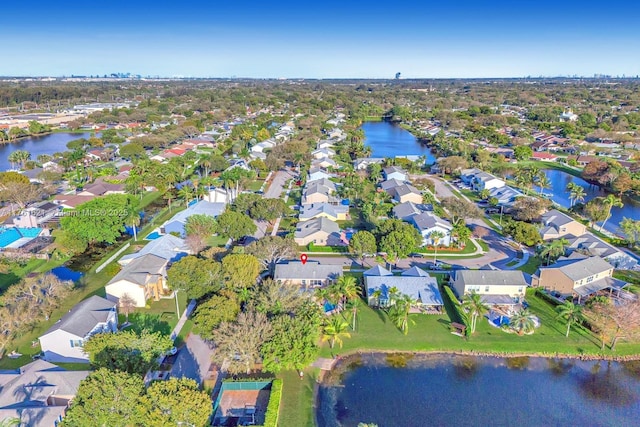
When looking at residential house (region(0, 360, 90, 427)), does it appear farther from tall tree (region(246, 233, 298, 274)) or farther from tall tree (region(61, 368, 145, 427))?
tall tree (region(246, 233, 298, 274))

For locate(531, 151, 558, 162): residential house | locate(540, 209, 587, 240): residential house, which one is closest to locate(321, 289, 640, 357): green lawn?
locate(540, 209, 587, 240): residential house

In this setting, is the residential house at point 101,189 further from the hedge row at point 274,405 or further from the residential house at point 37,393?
the hedge row at point 274,405

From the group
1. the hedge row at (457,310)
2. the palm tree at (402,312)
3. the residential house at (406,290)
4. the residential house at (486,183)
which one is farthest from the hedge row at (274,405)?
the residential house at (486,183)

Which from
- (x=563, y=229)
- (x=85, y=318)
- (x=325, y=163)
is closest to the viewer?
(x=85, y=318)

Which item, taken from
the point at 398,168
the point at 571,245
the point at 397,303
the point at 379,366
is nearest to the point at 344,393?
the point at 379,366

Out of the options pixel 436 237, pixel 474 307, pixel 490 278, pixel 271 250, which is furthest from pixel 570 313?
pixel 271 250

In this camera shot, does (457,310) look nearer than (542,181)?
Yes

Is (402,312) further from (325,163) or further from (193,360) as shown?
(325,163)
